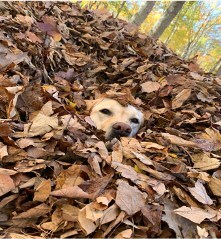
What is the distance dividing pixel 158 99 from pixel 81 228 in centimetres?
289

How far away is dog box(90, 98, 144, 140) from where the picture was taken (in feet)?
11.7

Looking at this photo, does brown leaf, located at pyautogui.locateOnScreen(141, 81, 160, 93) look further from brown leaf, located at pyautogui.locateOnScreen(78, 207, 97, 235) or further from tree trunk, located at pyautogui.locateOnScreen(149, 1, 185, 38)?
tree trunk, located at pyautogui.locateOnScreen(149, 1, 185, 38)

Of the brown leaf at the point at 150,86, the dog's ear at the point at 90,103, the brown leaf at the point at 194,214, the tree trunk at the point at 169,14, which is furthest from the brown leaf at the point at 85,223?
the tree trunk at the point at 169,14

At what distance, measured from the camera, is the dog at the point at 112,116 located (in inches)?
141

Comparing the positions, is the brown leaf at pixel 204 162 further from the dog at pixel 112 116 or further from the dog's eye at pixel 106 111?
the dog's eye at pixel 106 111

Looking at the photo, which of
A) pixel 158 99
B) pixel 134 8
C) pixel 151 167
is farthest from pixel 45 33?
pixel 134 8

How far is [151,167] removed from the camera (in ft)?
8.68

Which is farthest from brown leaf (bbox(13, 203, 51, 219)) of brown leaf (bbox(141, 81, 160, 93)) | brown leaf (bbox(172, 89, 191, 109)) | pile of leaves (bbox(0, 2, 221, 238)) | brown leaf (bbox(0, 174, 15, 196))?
brown leaf (bbox(141, 81, 160, 93))

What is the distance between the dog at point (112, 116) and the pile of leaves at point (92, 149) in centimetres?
12

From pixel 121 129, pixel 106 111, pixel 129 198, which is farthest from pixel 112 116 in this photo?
pixel 129 198

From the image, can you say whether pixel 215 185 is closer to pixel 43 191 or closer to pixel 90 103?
pixel 43 191

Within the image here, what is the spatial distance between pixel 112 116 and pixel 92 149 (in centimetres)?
136

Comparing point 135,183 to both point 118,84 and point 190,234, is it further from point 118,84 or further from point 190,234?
point 118,84

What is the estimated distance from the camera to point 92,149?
2578mm
